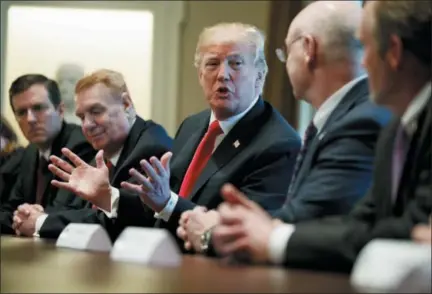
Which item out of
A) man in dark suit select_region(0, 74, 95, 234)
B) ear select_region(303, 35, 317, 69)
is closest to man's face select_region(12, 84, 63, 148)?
man in dark suit select_region(0, 74, 95, 234)

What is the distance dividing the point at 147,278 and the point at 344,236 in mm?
390

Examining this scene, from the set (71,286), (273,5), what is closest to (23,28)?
(273,5)

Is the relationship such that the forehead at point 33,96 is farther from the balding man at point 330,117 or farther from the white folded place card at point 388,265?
the white folded place card at point 388,265

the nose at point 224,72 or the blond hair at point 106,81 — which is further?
the blond hair at point 106,81

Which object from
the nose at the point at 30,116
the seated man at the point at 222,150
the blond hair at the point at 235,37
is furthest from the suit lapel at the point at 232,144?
the nose at the point at 30,116

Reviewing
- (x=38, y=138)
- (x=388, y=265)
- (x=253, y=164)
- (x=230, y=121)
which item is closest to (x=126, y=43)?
(x=38, y=138)

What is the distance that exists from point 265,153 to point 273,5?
2.59m

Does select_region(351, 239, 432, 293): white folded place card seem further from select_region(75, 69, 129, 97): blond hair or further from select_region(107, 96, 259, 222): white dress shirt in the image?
select_region(75, 69, 129, 97): blond hair

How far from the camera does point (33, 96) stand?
4.18m

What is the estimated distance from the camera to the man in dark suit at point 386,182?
1.54 metres

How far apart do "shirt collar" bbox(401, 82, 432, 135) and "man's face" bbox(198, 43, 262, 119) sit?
1.26 m

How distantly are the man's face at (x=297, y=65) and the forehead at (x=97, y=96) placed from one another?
138 cm

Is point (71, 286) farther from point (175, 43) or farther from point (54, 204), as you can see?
point (175, 43)

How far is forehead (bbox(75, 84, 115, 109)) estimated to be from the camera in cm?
352
